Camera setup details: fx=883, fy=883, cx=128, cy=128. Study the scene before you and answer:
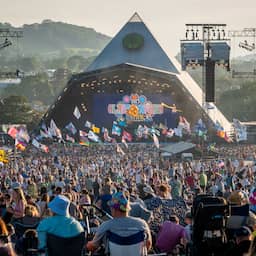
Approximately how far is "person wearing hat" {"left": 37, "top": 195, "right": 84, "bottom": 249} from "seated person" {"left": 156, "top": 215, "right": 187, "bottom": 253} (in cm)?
158

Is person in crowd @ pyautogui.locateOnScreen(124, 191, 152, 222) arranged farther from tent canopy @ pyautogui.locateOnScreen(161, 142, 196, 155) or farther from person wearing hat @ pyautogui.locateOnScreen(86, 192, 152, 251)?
tent canopy @ pyautogui.locateOnScreen(161, 142, 196, 155)

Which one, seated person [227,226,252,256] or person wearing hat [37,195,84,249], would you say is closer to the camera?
seated person [227,226,252,256]

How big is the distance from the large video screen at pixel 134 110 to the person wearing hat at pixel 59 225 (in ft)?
178

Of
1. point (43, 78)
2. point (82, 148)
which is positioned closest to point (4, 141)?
point (82, 148)

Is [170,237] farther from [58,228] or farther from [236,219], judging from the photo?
[58,228]

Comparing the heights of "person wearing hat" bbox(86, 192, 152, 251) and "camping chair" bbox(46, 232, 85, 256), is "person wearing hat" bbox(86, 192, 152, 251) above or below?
above

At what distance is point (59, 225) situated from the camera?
23.4 ft

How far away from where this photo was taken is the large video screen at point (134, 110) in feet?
203

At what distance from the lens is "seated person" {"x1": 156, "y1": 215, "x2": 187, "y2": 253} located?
8.59m

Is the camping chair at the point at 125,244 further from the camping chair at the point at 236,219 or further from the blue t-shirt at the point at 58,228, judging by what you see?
the camping chair at the point at 236,219

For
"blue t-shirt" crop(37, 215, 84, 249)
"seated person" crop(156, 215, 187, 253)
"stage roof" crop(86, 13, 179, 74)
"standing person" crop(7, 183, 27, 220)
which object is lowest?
"seated person" crop(156, 215, 187, 253)

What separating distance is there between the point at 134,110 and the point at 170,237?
53221mm

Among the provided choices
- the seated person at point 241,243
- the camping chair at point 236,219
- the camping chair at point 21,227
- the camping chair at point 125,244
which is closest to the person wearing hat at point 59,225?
the camping chair at point 125,244

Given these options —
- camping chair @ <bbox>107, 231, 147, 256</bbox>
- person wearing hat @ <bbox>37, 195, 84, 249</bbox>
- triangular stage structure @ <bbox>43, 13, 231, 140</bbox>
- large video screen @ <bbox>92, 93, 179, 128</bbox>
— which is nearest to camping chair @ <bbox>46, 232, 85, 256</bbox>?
person wearing hat @ <bbox>37, 195, 84, 249</bbox>
